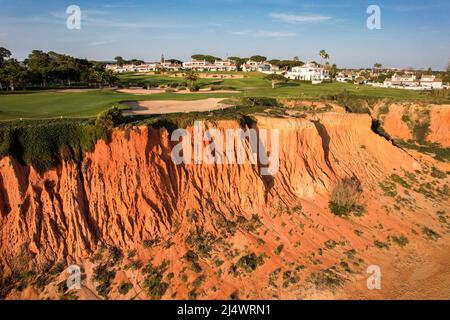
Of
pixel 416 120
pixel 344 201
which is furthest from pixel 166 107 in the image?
pixel 416 120

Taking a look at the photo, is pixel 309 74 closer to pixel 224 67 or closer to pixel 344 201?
pixel 224 67

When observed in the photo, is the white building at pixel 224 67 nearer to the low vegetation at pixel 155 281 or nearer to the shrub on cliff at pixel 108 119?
the shrub on cliff at pixel 108 119

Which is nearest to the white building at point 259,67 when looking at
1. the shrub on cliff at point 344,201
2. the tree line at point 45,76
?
the tree line at point 45,76

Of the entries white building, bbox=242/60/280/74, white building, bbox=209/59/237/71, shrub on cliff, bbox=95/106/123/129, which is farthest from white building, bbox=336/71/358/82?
shrub on cliff, bbox=95/106/123/129

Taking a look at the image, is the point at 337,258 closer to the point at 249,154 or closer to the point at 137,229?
the point at 249,154

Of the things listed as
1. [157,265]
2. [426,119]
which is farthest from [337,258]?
[426,119]

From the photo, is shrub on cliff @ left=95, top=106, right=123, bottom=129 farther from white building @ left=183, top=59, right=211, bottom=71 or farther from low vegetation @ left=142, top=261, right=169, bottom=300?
white building @ left=183, top=59, right=211, bottom=71
